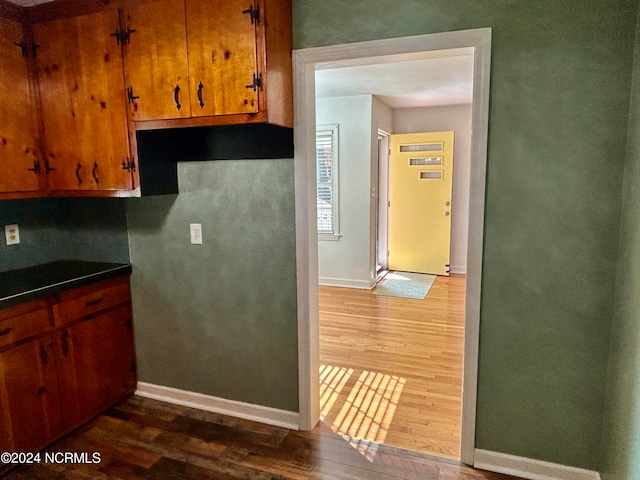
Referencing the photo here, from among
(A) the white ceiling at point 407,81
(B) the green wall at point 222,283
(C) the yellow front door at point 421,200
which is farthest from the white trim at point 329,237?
(B) the green wall at point 222,283

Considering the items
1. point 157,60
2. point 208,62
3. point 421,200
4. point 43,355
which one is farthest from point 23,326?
point 421,200

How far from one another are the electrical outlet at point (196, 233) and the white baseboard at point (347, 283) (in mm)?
3243

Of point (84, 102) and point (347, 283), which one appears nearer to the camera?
point (84, 102)

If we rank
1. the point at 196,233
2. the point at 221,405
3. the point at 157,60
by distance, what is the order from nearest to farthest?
1. the point at 157,60
2. the point at 196,233
3. the point at 221,405

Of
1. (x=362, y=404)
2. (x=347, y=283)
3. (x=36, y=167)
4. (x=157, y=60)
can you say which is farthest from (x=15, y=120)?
(x=347, y=283)

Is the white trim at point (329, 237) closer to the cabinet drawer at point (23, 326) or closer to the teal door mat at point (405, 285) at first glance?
the teal door mat at point (405, 285)

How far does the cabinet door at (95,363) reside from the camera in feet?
7.91

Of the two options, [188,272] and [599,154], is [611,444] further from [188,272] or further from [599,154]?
[188,272]

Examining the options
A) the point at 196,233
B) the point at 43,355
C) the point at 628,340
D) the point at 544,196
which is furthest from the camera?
the point at 196,233

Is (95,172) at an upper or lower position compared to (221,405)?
upper

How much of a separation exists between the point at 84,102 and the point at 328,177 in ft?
11.6

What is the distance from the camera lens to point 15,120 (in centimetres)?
238

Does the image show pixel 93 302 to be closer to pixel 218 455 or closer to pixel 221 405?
pixel 221 405

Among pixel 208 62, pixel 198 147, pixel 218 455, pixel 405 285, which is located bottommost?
pixel 218 455
